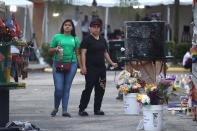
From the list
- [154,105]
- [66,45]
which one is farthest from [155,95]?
[66,45]

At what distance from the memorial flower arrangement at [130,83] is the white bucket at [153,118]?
7.58 ft

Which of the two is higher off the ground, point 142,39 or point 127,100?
point 142,39

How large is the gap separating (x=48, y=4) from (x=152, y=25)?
1517 cm

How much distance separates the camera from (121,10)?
30.1m

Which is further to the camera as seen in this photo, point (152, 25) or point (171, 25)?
point (171, 25)

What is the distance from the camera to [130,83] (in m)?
12.6

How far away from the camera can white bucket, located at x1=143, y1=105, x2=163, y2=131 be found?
10016mm

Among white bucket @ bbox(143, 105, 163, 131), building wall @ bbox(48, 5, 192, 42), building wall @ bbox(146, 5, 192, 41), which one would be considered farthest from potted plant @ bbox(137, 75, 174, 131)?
building wall @ bbox(146, 5, 192, 41)

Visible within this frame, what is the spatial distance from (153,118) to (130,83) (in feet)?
8.74

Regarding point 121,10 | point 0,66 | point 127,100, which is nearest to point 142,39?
point 127,100

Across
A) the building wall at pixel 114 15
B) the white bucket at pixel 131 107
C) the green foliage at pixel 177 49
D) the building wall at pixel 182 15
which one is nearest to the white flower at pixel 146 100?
the white bucket at pixel 131 107

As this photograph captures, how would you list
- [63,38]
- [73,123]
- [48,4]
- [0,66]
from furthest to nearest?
[48,4] → [63,38] → [73,123] → [0,66]

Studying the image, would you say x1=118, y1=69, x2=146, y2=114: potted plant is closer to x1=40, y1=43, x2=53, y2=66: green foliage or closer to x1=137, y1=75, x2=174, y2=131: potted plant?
x1=137, y1=75, x2=174, y2=131: potted plant

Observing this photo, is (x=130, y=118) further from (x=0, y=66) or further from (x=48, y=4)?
(x=48, y=4)
